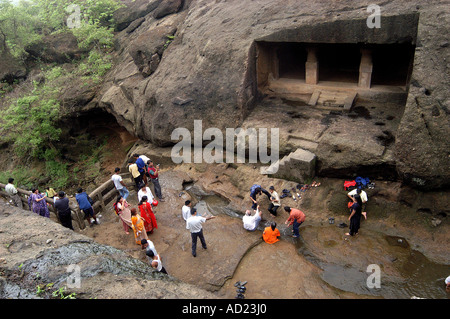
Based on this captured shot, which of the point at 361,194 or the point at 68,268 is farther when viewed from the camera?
the point at 361,194

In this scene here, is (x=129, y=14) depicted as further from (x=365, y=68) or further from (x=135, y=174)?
(x=365, y=68)

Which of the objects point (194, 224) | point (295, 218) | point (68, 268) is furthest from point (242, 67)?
point (68, 268)

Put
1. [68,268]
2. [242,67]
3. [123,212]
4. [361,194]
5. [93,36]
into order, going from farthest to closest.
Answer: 1. [93,36]
2. [242,67]
3. [123,212]
4. [361,194]
5. [68,268]

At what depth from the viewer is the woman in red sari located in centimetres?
835

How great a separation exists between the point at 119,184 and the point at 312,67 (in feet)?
24.5

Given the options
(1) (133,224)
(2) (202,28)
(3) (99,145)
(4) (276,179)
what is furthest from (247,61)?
(3) (99,145)

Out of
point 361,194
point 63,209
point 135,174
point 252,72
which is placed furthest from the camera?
point 252,72

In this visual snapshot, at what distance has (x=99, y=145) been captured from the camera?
55.8 ft

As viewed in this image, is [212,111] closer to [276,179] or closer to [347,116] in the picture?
[276,179]

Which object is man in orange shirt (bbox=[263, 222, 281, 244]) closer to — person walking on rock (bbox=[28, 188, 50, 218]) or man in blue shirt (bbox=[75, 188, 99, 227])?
man in blue shirt (bbox=[75, 188, 99, 227])

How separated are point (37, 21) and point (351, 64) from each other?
1839cm

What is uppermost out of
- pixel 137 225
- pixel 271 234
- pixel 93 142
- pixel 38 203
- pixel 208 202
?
pixel 137 225

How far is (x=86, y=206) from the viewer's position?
9023 millimetres

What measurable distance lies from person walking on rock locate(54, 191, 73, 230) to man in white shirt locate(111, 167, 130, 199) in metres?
1.36
